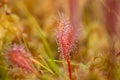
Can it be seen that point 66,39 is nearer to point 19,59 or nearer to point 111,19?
point 19,59

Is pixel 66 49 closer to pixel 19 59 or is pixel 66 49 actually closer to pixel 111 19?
pixel 19 59

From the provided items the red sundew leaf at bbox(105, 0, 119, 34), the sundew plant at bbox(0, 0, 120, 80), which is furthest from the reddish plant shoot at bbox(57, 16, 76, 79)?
the red sundew leaf at bbox(105, 0, 119, 34)

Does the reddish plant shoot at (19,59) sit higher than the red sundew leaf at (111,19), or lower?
lower

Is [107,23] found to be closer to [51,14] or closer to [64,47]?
[64,47]

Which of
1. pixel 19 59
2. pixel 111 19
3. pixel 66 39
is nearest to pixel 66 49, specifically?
pixel 66 39

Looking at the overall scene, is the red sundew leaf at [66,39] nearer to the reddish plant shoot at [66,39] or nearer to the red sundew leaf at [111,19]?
the reddish plant shoot at [66,39]

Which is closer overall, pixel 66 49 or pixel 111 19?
pixel 111 19

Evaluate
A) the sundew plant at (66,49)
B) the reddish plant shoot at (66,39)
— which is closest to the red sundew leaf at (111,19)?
the sundew plant at (66,49)

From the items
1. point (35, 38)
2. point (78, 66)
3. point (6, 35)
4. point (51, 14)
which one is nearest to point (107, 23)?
point (78, 66)

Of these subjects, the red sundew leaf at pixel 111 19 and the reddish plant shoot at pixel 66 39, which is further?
the reddish plant shoot at pixel 66 39

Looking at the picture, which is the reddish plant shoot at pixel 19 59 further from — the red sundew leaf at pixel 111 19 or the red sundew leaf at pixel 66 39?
the red sundew leaf at pixel 111 19

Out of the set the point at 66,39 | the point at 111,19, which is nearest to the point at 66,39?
the point at 66,39
